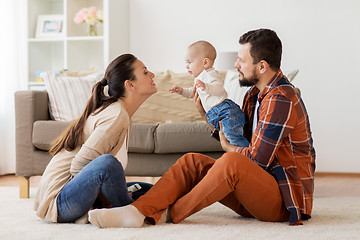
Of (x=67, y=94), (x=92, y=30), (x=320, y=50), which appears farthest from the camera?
(x=92, y=30)

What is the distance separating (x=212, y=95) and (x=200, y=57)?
0.23 m

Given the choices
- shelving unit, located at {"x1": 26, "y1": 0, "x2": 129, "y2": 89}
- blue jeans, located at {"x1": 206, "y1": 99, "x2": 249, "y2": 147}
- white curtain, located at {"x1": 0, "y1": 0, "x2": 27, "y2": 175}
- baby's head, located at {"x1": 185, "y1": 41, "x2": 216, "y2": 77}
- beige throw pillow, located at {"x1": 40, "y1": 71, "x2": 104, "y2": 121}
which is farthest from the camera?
shelving unit, located at {"x1": 26, "y1": 0, "x2": 129, "y2": 89}

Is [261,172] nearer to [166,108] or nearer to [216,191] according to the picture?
[216,191]

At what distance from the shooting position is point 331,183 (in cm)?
411

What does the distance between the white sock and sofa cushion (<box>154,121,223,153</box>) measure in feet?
3.91

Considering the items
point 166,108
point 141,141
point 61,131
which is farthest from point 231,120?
point 166,108

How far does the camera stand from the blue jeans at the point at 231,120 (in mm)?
2158

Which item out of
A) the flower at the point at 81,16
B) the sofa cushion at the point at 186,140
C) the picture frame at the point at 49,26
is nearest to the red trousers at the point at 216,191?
the sofa cushion at the point at 186,140

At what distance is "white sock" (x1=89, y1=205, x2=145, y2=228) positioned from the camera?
188 cm

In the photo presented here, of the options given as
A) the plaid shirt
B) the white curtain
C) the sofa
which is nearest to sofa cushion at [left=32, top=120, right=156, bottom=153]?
the sofa

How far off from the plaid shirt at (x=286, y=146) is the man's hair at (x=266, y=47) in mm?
94

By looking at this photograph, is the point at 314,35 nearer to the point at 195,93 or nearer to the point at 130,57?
the point at 195,93

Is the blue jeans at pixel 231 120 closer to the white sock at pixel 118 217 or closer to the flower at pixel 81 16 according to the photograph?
the white sock at pixel 118 217

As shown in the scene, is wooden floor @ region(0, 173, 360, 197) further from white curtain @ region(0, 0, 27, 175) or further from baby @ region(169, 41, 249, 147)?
baby @ region(169, 41, 249, 147)
